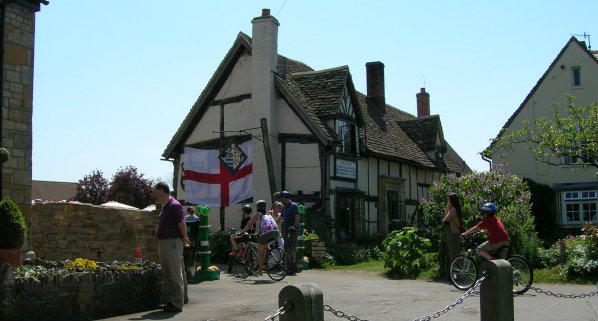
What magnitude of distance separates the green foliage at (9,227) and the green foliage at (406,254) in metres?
8.04

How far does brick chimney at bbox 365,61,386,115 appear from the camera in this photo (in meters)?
29.0

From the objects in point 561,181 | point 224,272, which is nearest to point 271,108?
point 224,272

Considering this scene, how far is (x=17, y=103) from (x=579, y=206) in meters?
23.1

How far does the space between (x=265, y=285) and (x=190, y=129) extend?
466 inches

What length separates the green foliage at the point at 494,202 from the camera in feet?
44.0

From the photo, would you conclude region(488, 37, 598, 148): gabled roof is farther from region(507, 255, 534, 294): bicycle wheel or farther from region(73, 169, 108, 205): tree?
region(73, 169, 108, 205): tree

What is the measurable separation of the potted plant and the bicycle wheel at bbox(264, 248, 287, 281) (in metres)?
5.29

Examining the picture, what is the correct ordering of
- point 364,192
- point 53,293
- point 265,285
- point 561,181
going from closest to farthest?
point 53,293 → point 265,285 → point 364,192 → point 561,181

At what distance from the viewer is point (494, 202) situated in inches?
559

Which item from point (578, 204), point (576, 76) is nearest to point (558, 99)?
point (576, 76)

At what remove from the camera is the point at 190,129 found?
22516 millimetres

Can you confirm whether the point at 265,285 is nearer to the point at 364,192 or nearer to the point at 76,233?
the point at 76,233

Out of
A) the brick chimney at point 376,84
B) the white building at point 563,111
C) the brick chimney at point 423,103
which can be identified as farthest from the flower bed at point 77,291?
the brick chimney at point 423,103

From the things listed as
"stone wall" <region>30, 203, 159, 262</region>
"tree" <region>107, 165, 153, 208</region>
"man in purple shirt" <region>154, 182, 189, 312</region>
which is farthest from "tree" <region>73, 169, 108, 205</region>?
"man in purple shirt" <region>154, 182, 189, 312</region>
